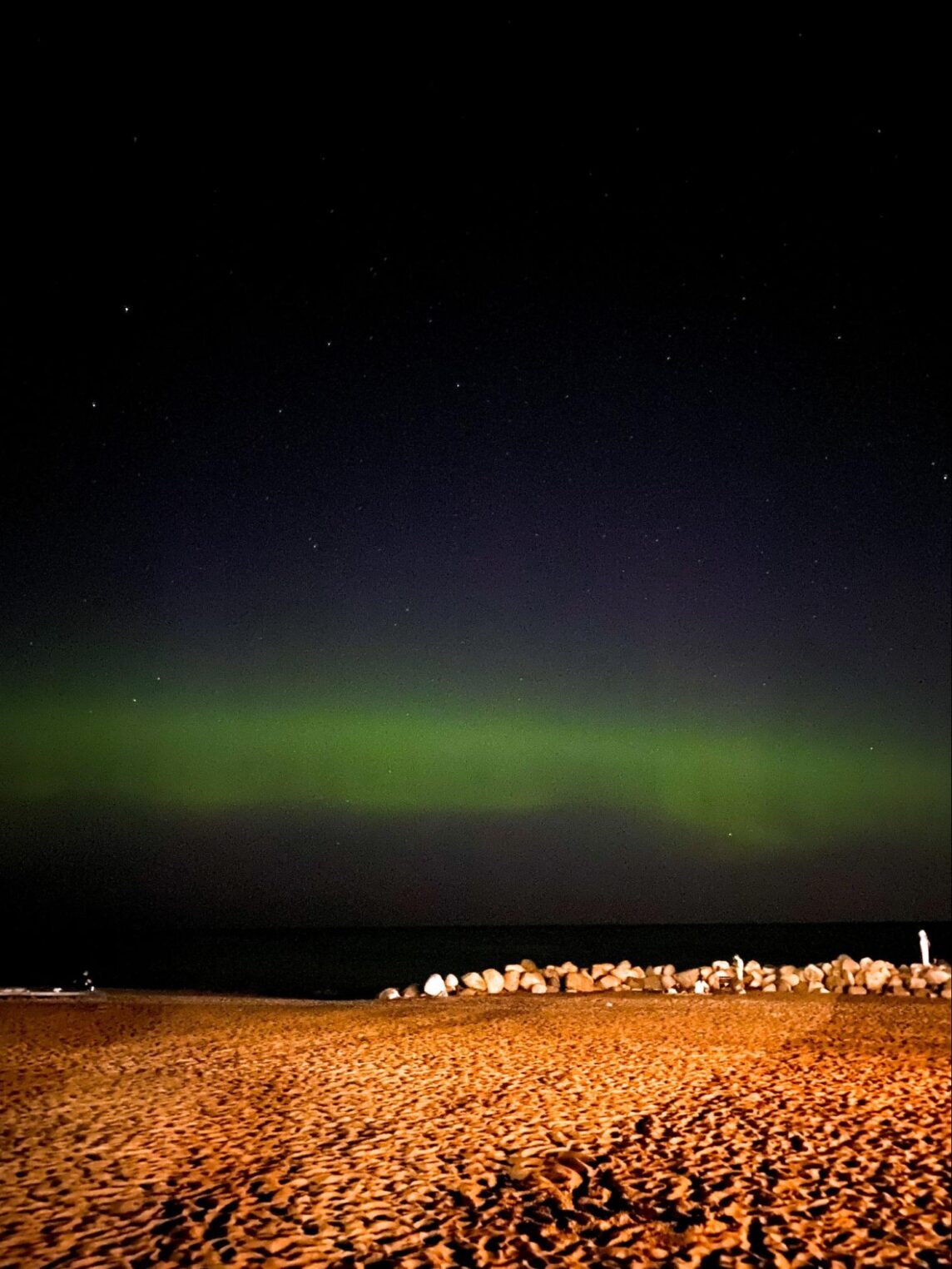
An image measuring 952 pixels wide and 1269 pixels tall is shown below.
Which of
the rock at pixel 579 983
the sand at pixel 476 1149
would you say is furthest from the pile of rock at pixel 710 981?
the sand at pixel 476 1149

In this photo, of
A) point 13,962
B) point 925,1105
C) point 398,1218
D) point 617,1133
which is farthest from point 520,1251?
point 13,962

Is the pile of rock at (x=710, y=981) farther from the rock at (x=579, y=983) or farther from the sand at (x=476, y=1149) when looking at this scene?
the sand at (x=476, y=1149)

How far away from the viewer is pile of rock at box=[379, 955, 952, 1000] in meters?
21.6

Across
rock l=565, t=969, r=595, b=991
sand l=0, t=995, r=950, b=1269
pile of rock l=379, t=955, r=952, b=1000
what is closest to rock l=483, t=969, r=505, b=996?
pile of rock l=379, t=955, r=952, b=1000

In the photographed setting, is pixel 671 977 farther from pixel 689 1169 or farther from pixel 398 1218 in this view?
pixel 398 1218

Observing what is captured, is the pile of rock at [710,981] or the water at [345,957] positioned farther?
the water at [345,957]

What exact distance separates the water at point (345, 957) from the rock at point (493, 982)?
27.6ft

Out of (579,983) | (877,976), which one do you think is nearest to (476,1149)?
(579,983)

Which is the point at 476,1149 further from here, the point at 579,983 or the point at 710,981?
the point at 710,981

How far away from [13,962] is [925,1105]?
205 feet

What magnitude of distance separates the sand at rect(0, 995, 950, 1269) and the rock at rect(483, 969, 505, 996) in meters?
8.92

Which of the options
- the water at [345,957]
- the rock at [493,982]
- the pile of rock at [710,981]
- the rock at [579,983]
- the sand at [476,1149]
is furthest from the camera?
the water at [345,957]

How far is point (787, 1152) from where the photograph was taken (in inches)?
289

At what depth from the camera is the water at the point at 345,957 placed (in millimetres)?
41094
